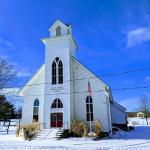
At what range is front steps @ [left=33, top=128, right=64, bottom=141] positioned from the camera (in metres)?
19.1

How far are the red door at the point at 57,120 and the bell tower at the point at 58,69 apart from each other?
245mm

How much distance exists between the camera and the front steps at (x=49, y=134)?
19.1m

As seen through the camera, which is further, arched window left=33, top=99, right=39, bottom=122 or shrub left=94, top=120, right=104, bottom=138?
arched window left=33, top=99, right=39, bottom=122

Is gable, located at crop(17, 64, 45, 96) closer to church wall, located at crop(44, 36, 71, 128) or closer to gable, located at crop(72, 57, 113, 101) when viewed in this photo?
church wall, located at crop(44, 36, 71, 128)

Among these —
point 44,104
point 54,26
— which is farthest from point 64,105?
point 54,26

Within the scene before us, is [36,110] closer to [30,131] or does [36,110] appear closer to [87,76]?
[30,131]

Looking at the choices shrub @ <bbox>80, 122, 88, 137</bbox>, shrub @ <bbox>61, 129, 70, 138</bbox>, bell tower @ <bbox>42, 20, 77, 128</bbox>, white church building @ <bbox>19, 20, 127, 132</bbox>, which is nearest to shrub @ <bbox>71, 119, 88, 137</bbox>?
shrub @ <bbox>80, 122, 88, 137</bbox>

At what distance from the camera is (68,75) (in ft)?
75.3

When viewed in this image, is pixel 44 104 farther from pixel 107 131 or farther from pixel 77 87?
pixel 107 131

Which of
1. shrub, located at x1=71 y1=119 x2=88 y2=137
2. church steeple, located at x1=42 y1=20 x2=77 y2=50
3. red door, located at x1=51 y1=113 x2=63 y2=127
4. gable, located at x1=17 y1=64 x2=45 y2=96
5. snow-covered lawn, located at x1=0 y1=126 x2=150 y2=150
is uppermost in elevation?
church steeple, located at x1=42 y1=20 x2=77 y2=50

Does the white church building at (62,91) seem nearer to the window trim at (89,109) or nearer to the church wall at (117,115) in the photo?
the window trim at (89,109)

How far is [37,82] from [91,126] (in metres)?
8.21

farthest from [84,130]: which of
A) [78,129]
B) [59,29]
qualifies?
[59,29]

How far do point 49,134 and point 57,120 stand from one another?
2527mm
